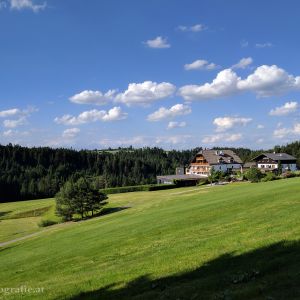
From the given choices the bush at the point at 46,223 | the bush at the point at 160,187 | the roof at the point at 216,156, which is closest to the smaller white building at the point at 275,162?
the roof at the point at 216,156

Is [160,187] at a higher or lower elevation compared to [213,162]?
lower

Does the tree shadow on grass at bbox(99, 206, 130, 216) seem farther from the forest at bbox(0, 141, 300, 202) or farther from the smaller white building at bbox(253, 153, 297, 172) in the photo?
the forest at bbox(0, 141, 300, 202)

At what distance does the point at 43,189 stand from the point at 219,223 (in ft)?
437

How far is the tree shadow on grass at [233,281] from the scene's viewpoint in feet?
32.9

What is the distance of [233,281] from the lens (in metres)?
11.3

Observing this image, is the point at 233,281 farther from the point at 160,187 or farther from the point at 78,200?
the point at 160,187

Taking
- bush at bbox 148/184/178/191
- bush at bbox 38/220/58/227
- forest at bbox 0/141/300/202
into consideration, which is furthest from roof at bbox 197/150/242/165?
bush at bbox 38/220/58/227

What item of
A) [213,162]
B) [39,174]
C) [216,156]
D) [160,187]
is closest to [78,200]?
Answer: [160,187]

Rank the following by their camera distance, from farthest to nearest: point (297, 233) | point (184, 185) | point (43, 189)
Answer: point (43, 189) → point (184, 185) → point (297, 233)

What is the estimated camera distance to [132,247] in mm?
21703

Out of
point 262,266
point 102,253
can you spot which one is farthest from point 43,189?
point 262,266

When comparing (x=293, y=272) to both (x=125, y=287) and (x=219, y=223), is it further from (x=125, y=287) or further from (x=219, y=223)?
(x=219, y=223)

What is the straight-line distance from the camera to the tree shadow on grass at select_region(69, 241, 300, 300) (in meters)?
10.0

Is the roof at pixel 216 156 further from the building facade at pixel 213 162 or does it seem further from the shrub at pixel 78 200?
the shrub at pixel 78 200
